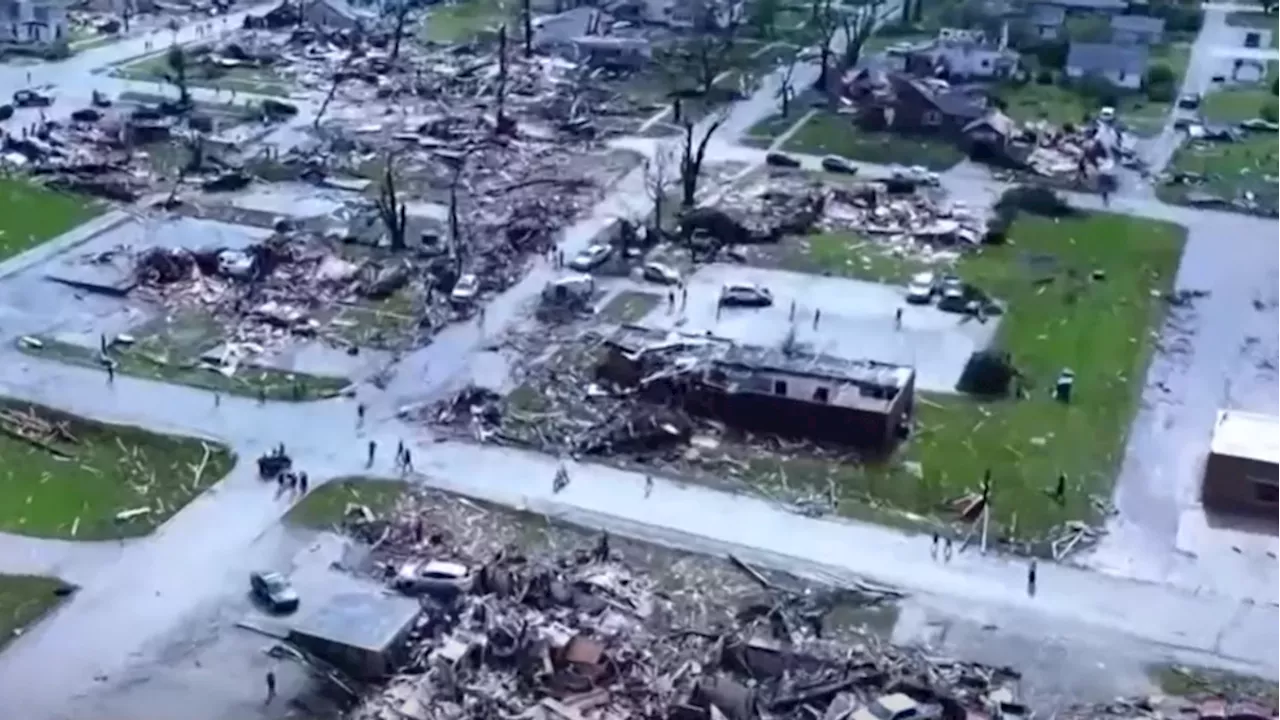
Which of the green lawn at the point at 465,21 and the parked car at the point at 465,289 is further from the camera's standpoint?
the green lawn at the point at 465,21

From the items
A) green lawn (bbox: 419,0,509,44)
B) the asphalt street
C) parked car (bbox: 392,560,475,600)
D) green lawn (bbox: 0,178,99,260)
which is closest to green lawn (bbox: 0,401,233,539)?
the asphalt street

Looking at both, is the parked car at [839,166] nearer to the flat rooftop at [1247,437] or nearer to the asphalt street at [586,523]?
the asphalt street at [586,523]

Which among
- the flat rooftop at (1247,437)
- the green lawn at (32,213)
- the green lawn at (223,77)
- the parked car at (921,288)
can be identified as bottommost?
the green lawn at (223,77)

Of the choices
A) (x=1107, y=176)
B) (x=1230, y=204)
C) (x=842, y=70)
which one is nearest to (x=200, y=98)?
(x=842, y=70)

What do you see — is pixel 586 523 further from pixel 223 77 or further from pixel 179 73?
pixel 223 77

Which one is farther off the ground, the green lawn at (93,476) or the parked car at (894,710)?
the parked car at (894,710)

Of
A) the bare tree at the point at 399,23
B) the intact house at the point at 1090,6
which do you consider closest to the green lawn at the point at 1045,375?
the bare tree at the point at 399,23

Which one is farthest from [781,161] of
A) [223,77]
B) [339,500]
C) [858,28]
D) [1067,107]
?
[339,500]
